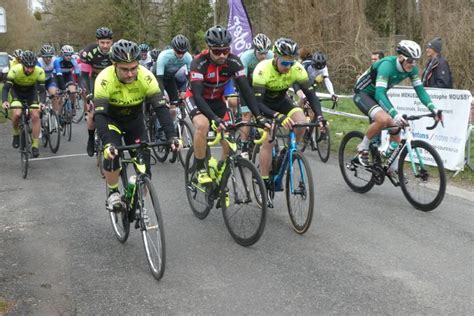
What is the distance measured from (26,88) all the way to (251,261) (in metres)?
6.70

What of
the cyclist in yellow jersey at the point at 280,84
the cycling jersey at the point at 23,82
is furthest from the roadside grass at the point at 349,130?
the cycling jersey at the point at 23,82

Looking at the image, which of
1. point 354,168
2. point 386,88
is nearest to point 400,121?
point 386,88

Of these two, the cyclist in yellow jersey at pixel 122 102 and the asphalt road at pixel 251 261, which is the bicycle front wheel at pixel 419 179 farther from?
the cyclist in yellow jersey at pixel 122 102

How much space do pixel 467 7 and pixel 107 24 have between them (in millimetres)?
40996

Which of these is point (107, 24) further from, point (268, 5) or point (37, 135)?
point (37, 135)

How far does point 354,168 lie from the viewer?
7.20m

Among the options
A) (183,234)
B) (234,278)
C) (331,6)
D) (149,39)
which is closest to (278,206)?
(183,234)

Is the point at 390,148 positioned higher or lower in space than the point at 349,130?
higher

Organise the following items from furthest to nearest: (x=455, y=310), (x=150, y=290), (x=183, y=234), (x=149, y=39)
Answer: (x=149, y=39), (x=183, y=234), (x=150, y=290), (x=455, y=310)

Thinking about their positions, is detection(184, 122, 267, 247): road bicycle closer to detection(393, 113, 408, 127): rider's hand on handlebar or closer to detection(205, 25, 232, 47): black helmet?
detection(205, 25, 232, 47): black helmet

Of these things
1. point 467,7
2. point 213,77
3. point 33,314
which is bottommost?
point 33,314

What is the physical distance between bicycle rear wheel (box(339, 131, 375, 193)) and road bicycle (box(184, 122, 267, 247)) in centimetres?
229

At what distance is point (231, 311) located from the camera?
3900mm

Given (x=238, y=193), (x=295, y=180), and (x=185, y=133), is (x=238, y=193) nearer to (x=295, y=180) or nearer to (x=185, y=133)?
(x=295, y=180)
